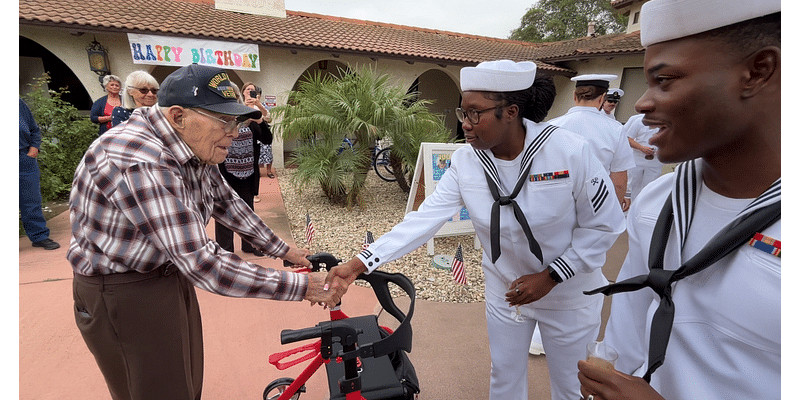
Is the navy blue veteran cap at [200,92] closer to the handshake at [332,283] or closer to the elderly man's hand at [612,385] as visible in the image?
the handshake at [332,283]

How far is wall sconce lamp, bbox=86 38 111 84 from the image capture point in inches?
367

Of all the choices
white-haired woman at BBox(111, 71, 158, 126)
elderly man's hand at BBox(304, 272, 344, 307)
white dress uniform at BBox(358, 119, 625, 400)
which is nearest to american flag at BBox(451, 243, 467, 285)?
white dress uniform at BBox(358, 119, 625, 400)

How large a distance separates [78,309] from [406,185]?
20.1ft

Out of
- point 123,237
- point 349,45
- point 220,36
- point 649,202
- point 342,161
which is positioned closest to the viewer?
point 649,202

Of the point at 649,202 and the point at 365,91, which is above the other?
the point at 365,91

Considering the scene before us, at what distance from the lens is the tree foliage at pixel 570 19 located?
26942mm

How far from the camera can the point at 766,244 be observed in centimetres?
73

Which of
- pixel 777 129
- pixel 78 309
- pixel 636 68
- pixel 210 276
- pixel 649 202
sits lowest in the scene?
pixel 78 309

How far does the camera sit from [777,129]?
75cm

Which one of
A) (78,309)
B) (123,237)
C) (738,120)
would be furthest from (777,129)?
(78,309)

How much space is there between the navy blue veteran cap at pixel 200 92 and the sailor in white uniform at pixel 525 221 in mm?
908

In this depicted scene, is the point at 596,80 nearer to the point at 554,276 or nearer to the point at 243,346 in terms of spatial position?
the point at 554,276

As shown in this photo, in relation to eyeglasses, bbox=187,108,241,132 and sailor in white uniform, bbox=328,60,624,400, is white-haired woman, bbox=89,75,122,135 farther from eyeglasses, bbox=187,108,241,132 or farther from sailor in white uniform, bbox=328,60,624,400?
sailor in white uniform, bbox=328,60,624,400

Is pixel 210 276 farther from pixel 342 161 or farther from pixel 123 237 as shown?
pixel 342 161
